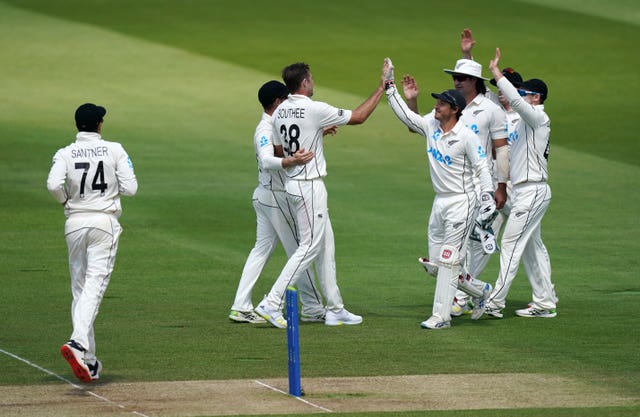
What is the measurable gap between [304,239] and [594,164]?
12030 mm

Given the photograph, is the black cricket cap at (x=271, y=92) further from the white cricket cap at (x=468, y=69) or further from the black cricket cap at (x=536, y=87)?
the black cricket cap at (x=536, y=87)

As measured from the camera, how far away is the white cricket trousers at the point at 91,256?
10.1 meters

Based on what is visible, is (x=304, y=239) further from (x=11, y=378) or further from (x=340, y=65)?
(x=340, y=65)

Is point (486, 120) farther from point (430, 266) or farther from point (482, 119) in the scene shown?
point (430, 266)

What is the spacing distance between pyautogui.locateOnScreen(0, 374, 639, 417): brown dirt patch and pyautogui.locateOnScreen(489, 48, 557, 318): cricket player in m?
2.55

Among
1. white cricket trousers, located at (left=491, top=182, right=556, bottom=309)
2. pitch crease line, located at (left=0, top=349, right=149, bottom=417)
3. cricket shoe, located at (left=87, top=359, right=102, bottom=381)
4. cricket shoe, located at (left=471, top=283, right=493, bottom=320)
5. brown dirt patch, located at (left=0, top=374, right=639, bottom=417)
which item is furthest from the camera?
white cricket trousers, located at (left=491, top=182, right=556, bottom=309)

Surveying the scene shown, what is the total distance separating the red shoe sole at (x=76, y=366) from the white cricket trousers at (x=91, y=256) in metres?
0.21

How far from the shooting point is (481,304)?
492 inches

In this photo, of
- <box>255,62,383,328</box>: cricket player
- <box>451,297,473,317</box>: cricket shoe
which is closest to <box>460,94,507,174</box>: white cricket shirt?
<box>255,62,383,328</box>: cricket player

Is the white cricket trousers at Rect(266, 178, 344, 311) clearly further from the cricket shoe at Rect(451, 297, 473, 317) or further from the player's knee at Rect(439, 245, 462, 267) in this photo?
the cricket shoe at Rect(451, 297, 473, 317)

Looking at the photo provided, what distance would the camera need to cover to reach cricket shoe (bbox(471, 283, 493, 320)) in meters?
12.4

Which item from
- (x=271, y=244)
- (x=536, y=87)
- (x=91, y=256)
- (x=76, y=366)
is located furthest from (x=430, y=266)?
(x=76, y=366)

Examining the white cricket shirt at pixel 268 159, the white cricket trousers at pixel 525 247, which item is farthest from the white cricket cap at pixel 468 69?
the white cricket shirt at pixel 268 159

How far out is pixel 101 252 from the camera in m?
10.2
